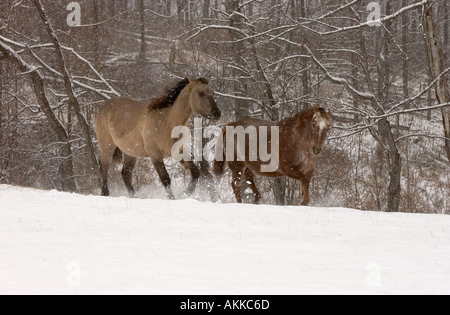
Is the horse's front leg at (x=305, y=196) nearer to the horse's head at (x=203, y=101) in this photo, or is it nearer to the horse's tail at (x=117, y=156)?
the horse's head at (x=203, y=101)

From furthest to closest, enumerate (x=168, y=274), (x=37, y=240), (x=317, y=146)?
(x=317, y=146), (x=37, y=240), (x=168, y=274)

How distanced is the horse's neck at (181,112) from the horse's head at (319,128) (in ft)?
8.29

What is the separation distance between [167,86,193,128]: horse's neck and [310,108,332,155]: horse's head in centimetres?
253

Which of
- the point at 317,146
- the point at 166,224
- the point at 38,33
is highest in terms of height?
the point at 38,33

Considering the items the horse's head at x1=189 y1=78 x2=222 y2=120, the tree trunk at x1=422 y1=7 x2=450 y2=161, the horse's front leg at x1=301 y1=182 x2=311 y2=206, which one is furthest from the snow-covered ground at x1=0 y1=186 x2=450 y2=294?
the tree trunk at x1=422 y1=7 x2=450 y2=161

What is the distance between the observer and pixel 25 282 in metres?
4.82

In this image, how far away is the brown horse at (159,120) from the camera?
12.3 m

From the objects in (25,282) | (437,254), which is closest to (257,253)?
(437,254)

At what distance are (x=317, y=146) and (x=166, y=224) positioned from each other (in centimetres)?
473

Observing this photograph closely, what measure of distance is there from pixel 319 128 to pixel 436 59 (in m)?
4.69

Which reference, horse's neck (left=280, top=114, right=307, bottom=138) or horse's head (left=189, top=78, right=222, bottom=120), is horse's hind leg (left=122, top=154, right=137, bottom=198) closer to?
horse's head (left=189, top=78, right=222, bottom=120)

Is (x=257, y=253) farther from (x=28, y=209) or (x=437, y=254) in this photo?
(x=28, y=209)

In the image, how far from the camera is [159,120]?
12836 millimetres

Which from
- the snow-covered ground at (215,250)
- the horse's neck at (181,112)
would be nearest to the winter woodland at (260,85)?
the horse's neck at (181,112)
